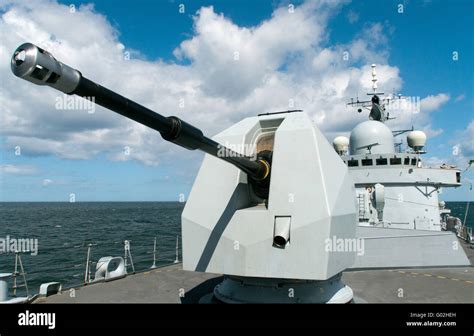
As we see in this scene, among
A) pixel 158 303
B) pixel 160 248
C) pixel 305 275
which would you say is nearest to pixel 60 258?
pixel 160 248

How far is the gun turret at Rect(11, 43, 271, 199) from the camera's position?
7.13ft

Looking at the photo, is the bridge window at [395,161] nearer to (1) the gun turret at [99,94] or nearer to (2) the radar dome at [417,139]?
(2) the radar dome at [417,139]

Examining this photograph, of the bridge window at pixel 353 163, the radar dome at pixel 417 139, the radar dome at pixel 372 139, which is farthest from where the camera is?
the radar dome at pixel 417 139

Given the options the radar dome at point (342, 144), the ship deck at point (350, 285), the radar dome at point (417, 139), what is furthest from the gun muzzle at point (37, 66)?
the radar dome at point (417, 139)

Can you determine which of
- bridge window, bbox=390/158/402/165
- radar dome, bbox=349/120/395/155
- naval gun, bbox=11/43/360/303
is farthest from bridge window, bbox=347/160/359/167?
naval gun, bbox=11/43/360/303

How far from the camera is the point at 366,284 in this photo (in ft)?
25.4

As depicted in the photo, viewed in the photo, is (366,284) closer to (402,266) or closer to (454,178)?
(402,266)

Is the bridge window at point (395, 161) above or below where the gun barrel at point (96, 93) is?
above

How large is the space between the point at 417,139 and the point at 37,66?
51.2 feet

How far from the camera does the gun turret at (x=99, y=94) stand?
217cm

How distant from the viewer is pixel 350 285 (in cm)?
754

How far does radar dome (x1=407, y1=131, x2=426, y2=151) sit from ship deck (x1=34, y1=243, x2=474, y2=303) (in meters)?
7.00

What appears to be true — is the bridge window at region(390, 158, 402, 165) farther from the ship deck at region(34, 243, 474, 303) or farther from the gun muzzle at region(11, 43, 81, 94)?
the gun muzzle at region(11, 43, 81, 94)
